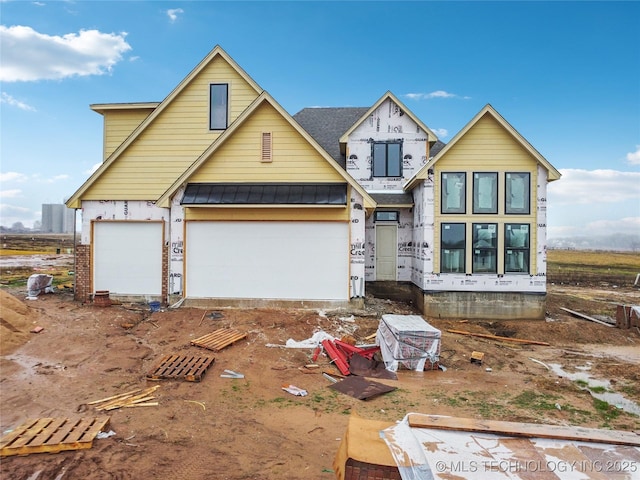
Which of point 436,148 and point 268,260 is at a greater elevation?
point 436,148

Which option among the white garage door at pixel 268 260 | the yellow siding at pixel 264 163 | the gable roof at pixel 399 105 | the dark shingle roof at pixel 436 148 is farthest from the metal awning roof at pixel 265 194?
the dark shingle roof at pixel 436 148

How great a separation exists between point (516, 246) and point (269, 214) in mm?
9389

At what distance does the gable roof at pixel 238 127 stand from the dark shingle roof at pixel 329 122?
234 inches

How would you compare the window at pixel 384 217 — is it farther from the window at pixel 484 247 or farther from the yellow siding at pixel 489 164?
the window at pixel 484 247

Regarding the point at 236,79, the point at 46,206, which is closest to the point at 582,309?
the point at 236,79

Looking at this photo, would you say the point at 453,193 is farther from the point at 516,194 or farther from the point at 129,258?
the point at 129,258

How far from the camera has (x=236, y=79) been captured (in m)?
14.2

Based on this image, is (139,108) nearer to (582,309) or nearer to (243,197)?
(243,197)

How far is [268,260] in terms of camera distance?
13078 millimetres

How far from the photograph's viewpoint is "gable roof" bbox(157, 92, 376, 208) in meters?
12.4

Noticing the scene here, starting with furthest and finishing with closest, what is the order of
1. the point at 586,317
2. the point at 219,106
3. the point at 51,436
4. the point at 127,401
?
the point at 586,317, the point at 219,106, the point at 127,401, the point at 51,436

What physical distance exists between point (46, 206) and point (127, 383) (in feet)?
767

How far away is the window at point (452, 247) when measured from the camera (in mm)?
14133

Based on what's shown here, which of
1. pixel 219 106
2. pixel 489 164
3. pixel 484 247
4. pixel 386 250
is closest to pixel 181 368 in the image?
pixel 219 106
